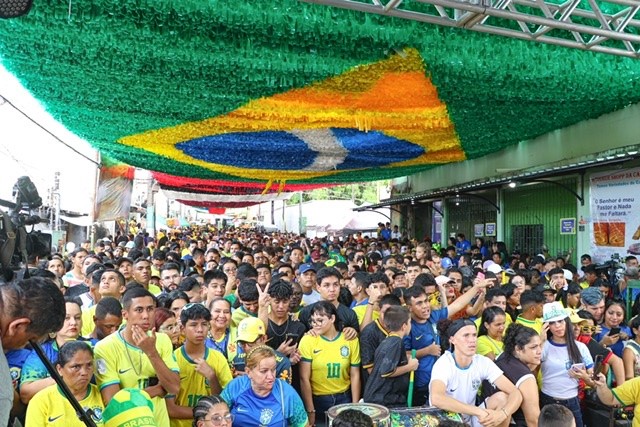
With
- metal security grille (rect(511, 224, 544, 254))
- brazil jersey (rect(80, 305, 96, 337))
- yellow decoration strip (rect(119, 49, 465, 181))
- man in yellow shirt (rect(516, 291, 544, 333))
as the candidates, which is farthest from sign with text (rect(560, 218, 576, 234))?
brazil jersey (rect(80, 305, 96, 337))

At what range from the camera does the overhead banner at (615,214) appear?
29.3 ft

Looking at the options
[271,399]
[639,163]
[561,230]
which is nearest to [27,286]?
[271,399]

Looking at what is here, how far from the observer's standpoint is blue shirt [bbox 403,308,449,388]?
4.27 meters

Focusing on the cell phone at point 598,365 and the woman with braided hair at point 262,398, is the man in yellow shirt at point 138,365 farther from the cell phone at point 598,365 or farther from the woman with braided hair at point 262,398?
the cell phone at point 598,365

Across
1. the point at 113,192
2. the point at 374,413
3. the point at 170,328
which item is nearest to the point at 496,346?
the point at 374,413

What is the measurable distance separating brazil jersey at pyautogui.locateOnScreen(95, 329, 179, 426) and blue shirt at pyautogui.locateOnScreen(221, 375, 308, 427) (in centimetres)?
37

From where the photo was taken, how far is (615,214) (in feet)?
31.1

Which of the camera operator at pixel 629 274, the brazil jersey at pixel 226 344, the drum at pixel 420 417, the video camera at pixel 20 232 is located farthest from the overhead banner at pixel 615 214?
the video camera at pixel 20 232

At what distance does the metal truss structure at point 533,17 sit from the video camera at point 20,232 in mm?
2278

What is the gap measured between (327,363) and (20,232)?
2.41m

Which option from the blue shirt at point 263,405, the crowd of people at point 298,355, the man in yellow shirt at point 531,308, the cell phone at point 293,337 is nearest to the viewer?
the crowd of people at point 298,355

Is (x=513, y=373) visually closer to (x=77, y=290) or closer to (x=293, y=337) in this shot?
(x=293, y=337)

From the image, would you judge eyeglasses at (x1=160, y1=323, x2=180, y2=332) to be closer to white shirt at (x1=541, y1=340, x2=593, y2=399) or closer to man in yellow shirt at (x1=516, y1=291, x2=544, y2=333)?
white shirt at (x1=541, y1=340, x2=593, y2=399)

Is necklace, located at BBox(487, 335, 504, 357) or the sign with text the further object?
the sign with text
